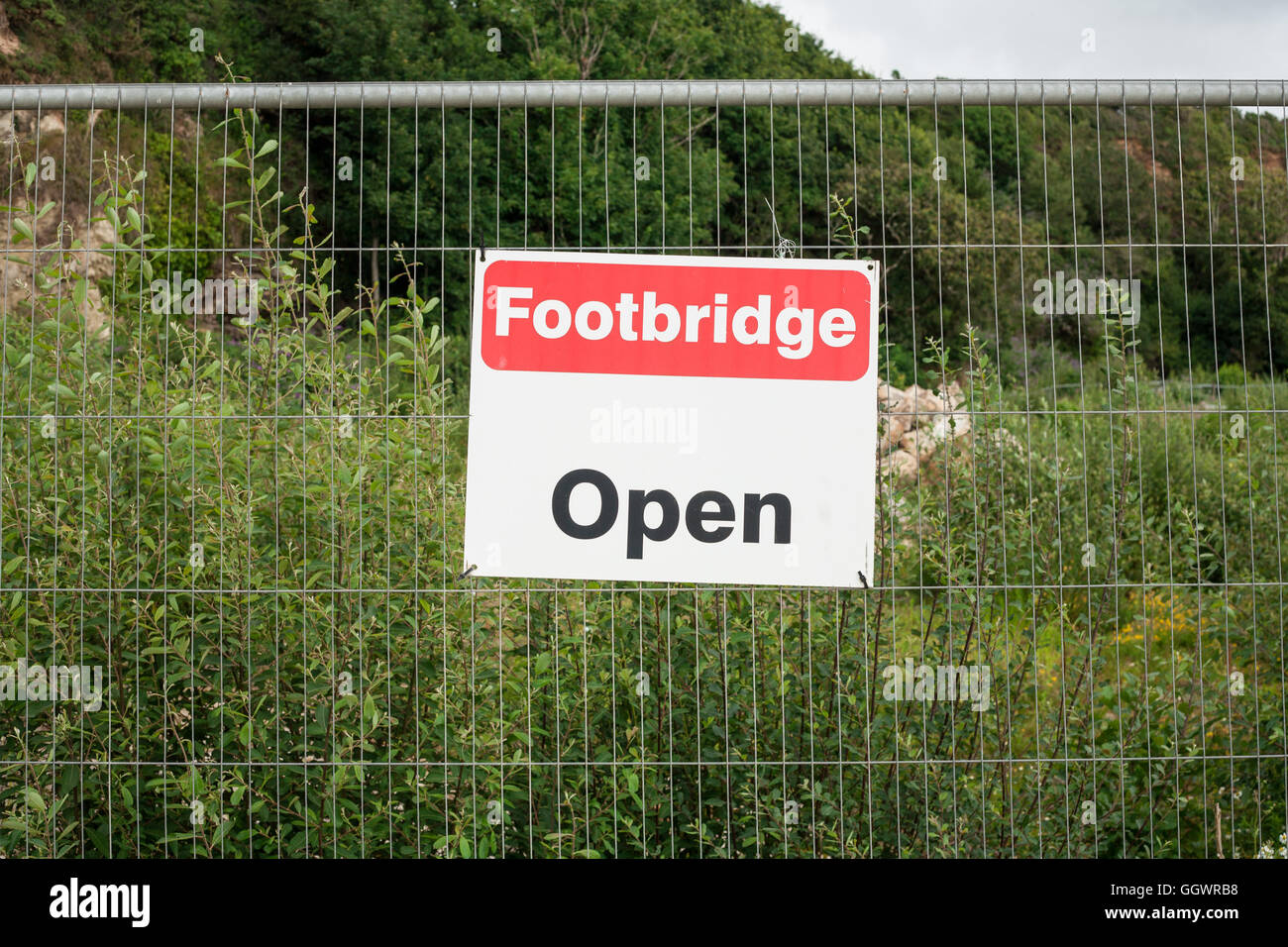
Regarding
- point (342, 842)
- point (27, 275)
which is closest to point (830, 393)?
point (342, 842)

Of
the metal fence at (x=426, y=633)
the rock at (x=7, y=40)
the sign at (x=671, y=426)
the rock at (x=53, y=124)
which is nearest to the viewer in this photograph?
the sign at (x=671, y=426)

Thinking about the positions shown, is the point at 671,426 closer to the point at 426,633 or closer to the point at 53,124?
the point at 426,633

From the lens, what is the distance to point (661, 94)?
126 inches

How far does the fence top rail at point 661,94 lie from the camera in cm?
318

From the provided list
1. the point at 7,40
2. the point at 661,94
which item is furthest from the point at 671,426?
the point at 7,40

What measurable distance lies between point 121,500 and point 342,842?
1244 millimetres

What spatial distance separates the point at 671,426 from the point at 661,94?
1.01m

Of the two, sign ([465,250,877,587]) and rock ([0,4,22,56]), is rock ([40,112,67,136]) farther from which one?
sign ([465,250,877,587])

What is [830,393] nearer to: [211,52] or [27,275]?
[27,275]

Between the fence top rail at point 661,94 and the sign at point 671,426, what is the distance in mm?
543

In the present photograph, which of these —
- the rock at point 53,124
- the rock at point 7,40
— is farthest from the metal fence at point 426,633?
the rock at point 7,40

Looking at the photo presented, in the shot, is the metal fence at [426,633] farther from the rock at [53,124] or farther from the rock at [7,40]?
the rock at [7,40]

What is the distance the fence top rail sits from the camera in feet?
10.4
